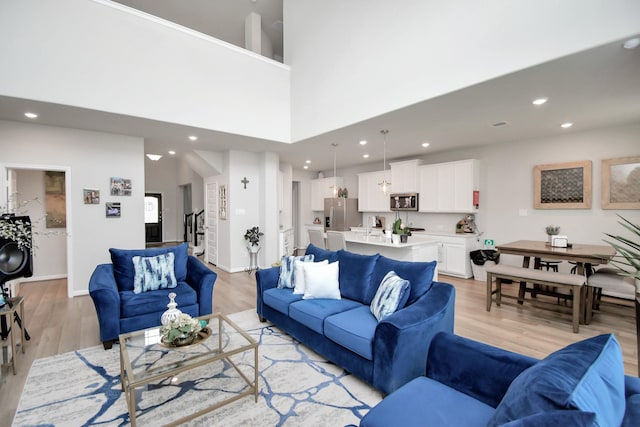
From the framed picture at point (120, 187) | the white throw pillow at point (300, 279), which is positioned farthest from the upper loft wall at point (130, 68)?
the white throw pillow at point (300, 279)

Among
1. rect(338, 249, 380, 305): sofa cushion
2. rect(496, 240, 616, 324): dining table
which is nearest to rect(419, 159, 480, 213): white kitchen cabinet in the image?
rect(496, 240, 616, 324): dining table

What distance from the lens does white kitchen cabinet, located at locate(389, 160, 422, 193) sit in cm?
675

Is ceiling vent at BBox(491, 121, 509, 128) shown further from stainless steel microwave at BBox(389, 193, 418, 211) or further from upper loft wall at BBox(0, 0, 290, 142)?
upper loft wall at BBox(0, 0, 290, 142)

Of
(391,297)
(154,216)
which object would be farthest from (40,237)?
(391,297)

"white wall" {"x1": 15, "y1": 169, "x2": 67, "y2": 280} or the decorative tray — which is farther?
"white wall" {"x1": 15, "y1": 169, "x2": 67, "y2": 280}

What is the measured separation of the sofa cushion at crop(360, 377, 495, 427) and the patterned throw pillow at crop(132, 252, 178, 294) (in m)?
2.97

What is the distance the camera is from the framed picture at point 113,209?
5.11 meters

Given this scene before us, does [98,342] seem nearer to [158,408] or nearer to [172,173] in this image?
[158,408]

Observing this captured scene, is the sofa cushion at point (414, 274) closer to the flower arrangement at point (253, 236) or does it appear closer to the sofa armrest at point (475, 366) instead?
the sofa armrest at point (475, 366)

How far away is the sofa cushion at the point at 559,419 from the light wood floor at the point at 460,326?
8.43 ft

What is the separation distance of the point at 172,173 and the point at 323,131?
802 centimetres

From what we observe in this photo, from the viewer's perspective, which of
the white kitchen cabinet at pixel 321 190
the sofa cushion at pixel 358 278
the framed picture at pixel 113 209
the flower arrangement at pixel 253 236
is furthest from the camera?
the white kitchen cabinet at pixel 321 190

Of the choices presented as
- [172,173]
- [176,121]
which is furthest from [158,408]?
[172,173]

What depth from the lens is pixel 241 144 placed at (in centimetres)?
586
